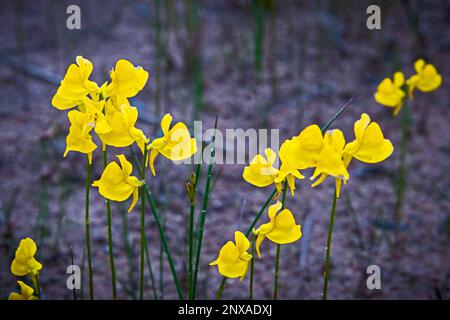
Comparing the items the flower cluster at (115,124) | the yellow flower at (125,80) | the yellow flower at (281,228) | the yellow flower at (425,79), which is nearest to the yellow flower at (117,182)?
the flower cluster at (115,124)

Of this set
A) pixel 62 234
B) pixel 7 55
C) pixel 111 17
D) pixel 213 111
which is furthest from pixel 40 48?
pixel 62 234

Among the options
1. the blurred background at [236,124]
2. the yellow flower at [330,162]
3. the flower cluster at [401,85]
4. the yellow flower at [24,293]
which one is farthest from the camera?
the blurred background at [236,124]

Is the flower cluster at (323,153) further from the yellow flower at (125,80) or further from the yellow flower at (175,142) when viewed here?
the yellow flower at (125,80)

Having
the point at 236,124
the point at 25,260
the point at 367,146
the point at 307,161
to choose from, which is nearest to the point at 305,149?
the point at 307,161

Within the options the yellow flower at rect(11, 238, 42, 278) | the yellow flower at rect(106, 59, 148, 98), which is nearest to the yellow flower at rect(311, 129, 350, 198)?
the yellow flower at rect(106, 59, 148, 98)
